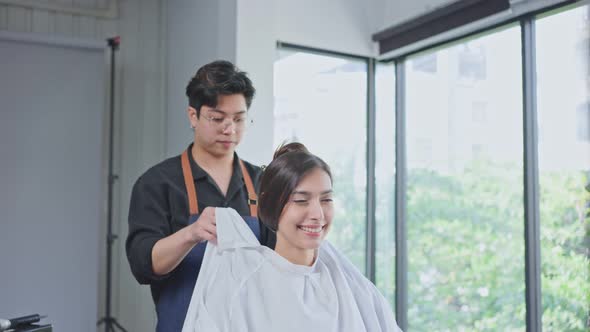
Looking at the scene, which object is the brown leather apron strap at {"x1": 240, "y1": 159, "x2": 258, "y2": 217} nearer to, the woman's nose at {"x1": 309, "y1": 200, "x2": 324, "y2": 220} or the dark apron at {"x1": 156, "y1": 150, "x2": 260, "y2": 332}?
the dark apron at {"x1": 156, "y1": 150, "x2": 260, "y2": 332}

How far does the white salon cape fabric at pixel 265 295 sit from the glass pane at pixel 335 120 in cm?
192

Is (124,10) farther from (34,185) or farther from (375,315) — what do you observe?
(375,315)

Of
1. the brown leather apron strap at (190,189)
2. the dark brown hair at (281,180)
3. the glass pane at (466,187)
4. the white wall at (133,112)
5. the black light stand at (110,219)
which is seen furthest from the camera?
the white wall at (133,112)

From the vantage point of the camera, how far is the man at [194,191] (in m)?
1.52

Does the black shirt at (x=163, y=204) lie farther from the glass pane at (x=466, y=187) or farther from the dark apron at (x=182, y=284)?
the glass pane at (x=466, y=187)

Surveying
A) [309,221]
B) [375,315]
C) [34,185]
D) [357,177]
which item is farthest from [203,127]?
[357,177]

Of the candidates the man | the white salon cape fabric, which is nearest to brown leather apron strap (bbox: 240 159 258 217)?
the man

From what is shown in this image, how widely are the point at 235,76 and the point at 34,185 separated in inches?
76.3

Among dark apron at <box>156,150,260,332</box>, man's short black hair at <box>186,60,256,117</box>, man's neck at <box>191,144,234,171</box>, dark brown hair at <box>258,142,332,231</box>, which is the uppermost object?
man's short black hair at <box>186,60,256,117</box>

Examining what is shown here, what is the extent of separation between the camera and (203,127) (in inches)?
63.3

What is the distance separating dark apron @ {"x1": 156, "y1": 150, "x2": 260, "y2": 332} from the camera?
1.53 metres

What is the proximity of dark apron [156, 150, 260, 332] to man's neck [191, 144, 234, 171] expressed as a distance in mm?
60

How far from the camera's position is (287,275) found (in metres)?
1.37

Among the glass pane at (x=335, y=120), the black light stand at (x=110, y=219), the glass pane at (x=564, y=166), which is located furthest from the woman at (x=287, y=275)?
the black light stand at (x=110, y=219)
